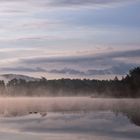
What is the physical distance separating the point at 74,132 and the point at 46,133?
7.43 ft

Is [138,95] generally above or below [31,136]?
above

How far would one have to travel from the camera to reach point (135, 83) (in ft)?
573

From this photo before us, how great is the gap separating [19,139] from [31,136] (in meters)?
2.15

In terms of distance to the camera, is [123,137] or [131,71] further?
[131,71]

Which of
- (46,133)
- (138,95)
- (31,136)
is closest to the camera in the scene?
(31,136)

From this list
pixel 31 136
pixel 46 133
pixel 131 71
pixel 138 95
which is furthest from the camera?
pixel 131 71

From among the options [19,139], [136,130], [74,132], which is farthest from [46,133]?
[136,130]

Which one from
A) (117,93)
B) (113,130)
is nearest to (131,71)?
(117,93)

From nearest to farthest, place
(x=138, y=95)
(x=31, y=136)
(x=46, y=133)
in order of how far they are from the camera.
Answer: (x=31, y=136), (x=46, y=133), (x=138, y=95)

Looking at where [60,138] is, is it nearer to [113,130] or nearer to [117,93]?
[113,130]

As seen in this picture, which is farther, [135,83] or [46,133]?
[135,83]

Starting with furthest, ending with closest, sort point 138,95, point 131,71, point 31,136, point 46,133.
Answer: point 131,71
point 138,95
point 46,133
point 31,136

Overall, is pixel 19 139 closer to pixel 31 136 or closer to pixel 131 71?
pixel 31 136

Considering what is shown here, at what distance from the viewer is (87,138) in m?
31.9
